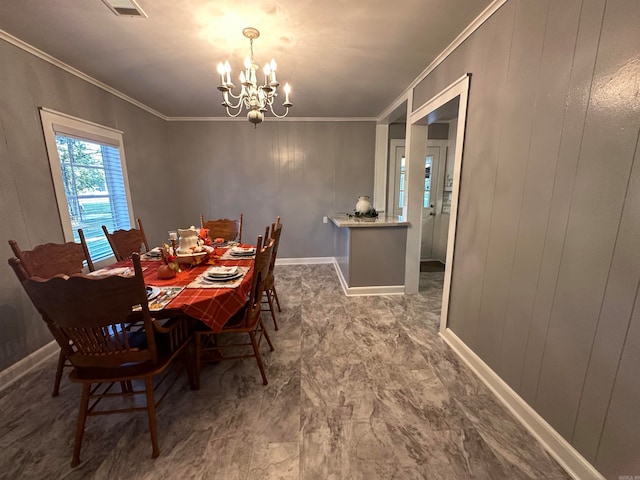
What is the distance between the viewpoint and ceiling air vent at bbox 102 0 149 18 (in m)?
1.49

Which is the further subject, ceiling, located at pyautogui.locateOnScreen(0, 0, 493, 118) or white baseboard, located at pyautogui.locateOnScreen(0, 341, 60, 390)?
white baseboard, located at pyautogui.locateOnScreen(0, 341, 60, 390)

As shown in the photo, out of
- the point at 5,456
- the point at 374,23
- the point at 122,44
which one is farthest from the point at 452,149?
the point at 5,456

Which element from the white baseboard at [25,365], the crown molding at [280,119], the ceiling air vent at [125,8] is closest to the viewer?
the ceiling air vent at [125,8]

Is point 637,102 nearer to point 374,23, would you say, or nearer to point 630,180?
point 630,180

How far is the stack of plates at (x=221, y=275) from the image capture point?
161 cm

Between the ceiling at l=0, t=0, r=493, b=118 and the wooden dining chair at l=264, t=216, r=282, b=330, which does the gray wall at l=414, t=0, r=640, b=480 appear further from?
the wooden dining chair at l=264, t=216, r=282, b=330

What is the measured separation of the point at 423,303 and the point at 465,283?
1067mm

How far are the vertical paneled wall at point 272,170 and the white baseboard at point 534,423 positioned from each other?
3.03m

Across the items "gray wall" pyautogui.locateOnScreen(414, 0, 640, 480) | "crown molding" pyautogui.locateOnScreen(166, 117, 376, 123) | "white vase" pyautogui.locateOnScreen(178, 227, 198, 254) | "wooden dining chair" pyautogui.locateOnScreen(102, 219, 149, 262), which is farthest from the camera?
"crown molding" pyautogui.locateOnScreen(166, 117, 376, 123)

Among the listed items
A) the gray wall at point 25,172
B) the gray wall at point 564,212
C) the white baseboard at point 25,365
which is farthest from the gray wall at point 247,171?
the gray wall at point 564,212

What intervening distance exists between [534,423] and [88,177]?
3994 millimetres

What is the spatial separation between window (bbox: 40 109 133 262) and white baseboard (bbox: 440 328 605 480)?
3479 mm

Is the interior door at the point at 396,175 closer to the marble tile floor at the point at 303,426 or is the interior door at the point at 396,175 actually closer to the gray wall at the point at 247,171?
the gray wall at the point at 247,171

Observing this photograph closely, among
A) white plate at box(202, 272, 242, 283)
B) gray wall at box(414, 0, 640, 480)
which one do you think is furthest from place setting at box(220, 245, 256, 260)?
gray wall at box(414, 0, 640, 480)
